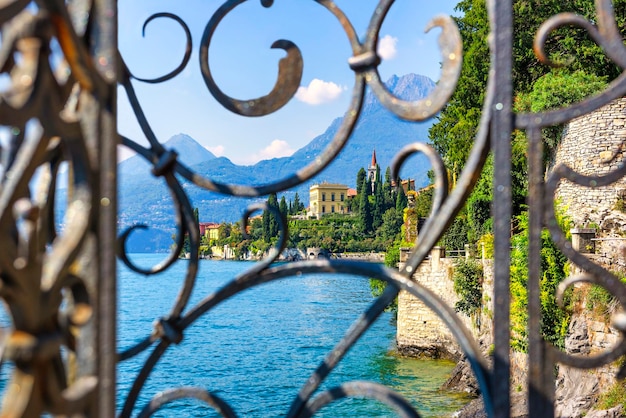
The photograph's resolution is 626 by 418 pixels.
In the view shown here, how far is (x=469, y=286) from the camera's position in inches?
594

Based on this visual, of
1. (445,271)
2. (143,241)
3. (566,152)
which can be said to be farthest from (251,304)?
(143,241)

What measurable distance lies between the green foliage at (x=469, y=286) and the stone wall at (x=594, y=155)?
4088 mm

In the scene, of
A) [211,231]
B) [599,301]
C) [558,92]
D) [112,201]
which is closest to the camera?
[112,201]

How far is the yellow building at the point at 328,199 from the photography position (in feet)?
244

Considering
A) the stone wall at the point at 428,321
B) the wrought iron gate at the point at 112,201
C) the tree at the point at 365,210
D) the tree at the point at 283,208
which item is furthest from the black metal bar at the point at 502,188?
the tree at the point at 365,210

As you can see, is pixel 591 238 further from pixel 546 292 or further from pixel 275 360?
pixel 275 360

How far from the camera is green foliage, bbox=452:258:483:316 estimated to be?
15.0m

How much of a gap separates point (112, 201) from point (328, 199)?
2910 inches

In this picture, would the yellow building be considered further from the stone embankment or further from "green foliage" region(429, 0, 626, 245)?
the stone embankment

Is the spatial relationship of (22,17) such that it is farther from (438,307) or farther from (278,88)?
(438,307)

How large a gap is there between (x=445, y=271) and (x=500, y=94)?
15895 mm

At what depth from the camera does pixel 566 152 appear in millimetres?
11586

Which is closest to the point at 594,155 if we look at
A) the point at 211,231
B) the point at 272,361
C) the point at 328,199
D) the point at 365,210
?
the point at 272,361

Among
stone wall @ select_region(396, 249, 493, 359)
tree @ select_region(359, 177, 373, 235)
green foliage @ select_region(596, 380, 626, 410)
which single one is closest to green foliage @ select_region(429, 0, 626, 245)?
stone wall @ select_region(396, 249, 493, 359)
